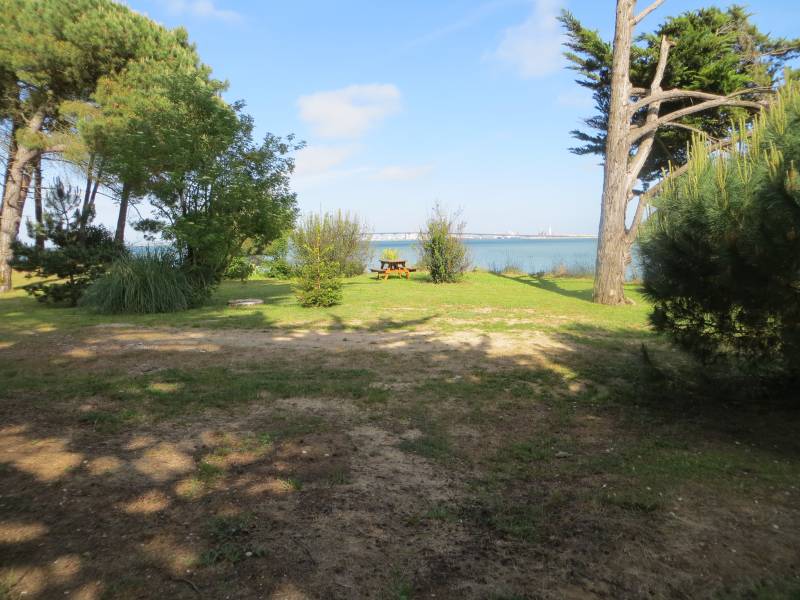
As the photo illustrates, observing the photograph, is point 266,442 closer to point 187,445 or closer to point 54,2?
point 187,445

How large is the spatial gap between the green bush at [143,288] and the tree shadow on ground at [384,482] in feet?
17.0

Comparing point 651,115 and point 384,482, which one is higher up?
point 651,115

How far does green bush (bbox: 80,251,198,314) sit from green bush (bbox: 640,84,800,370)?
9.95 m

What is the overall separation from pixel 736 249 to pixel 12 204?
799 inches

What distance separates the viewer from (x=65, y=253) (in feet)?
39.2

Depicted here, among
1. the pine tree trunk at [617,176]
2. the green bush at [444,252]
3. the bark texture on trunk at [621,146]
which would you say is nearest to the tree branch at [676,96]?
the bark texture on trunk at [621,146]

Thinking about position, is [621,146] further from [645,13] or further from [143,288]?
[143,288]

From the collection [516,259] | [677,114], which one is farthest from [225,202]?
[516,259]

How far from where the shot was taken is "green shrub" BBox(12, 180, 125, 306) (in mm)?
11906

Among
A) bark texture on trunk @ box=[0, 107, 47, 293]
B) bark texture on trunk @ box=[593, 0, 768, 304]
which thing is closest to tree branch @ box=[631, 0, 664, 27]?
bark texture on trunk @ box=[593, 0, 768, 304]

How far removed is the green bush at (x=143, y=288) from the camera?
36.4ft

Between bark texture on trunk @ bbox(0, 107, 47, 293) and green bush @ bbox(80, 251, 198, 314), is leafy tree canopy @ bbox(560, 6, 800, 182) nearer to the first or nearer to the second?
green bush @ bbox(80, 251, 198, 314)

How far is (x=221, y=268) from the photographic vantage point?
12930 millimetres

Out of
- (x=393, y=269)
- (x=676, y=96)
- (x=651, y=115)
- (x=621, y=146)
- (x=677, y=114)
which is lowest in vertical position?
(x=393, y=269)
